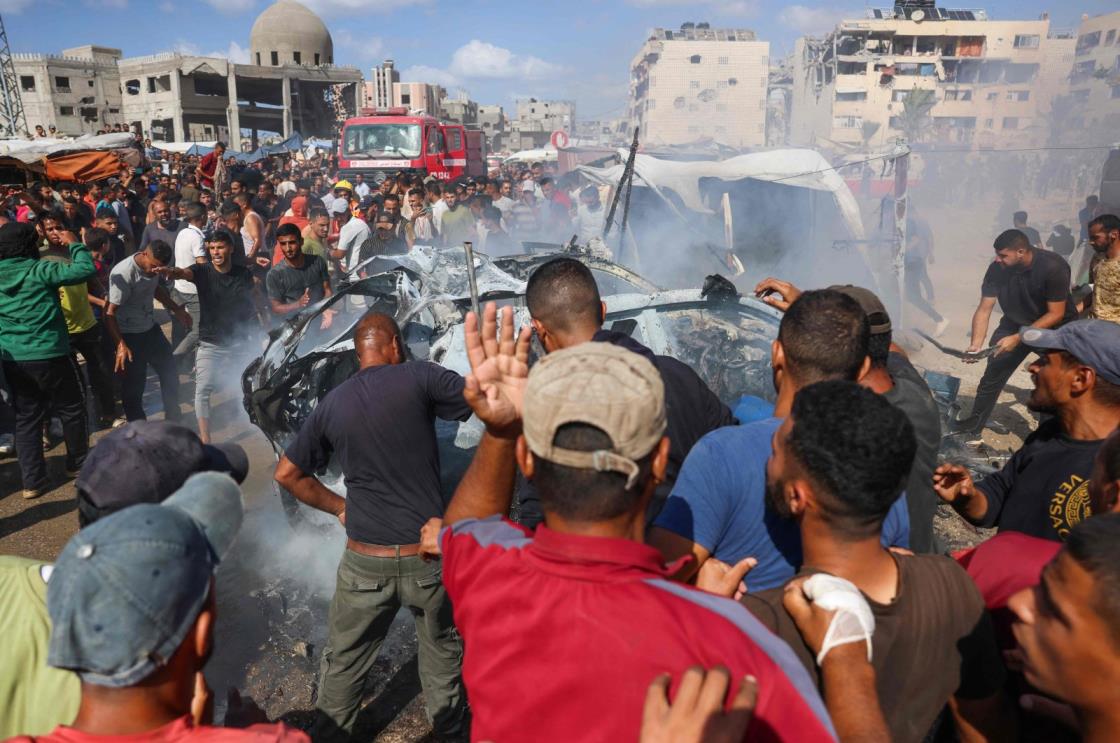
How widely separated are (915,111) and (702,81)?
24383 mm

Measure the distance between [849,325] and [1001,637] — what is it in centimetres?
91

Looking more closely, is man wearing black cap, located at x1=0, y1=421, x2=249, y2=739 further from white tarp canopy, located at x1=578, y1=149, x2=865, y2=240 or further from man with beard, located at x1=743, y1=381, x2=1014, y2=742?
white tarp canopy, located at x1=578, y1=149, x2=865, y2=240

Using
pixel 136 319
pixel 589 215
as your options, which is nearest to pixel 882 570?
pixel 136 319

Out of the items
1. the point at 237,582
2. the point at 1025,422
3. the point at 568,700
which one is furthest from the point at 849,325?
the point at 1025,422

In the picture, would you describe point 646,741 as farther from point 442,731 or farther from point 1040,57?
point 1040,57

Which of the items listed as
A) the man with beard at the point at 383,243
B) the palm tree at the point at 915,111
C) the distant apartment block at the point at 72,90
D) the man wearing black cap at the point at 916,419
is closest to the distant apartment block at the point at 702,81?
the palm tree at the point at 915,111

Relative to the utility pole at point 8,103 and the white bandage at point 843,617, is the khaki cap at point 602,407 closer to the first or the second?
the white bandage at point 843,617

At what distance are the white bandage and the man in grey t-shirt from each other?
6.01 metres

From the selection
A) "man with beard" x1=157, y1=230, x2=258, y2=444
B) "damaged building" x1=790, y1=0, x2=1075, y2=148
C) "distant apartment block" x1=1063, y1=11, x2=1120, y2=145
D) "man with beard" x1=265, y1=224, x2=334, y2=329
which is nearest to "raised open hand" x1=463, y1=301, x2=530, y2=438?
"man with beard" x1=157, y1=230, x2=258, y2=444

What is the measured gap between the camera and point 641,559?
4.02 ft

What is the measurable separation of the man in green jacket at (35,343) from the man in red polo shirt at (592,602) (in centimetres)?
487

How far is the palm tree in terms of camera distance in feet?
185

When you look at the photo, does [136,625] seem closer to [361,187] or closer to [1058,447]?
[1058,447]

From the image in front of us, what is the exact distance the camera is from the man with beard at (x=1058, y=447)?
2174mm
